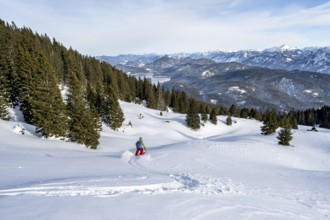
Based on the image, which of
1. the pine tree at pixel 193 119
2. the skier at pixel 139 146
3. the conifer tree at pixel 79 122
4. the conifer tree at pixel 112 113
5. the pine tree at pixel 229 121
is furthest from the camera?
the pine tree at pixel 229 121

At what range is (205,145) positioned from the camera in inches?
1288

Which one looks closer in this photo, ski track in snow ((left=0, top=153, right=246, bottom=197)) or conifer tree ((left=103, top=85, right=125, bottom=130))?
ski track in snow ((left=0, top=153, right=246, bottom=197))

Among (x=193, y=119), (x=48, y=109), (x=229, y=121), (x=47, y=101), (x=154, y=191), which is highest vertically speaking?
(x=47, y=101)

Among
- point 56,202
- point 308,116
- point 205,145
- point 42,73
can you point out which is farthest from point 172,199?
point 308,116

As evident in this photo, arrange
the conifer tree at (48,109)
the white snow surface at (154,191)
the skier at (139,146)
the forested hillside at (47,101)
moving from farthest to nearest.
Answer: the forested hillside at (47,101) → the conifer tree at (48,109) → the skier at (139,146) → the white snow surface at (154,191)

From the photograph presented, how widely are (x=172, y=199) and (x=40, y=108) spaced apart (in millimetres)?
25146

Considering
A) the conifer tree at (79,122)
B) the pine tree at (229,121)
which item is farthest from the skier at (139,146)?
the pine tree at (229,121)

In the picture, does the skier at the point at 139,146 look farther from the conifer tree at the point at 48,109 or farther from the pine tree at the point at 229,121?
the pine tree at the point at 229,121

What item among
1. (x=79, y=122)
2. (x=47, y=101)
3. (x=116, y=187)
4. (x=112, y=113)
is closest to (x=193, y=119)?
(x=112, y=113)

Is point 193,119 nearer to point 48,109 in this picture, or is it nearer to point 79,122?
point 79,122

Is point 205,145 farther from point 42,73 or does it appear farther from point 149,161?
point 42,73

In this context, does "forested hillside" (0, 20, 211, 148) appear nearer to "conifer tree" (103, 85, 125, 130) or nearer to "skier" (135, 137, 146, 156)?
"conifer tree" (103, 85, 125, 130)

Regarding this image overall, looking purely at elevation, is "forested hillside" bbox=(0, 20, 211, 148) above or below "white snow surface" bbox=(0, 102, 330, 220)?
above

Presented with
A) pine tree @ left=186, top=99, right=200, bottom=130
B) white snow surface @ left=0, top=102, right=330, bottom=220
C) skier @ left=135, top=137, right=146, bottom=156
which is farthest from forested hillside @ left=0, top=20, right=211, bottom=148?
pine tree @ left=186, top=99, right=200, bottom=130
